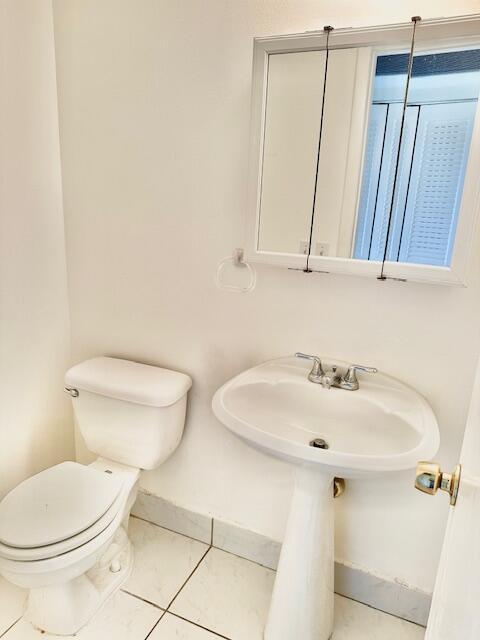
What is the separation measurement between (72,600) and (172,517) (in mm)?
491

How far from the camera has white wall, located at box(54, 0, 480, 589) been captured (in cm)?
125

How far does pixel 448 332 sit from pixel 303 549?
76 cm

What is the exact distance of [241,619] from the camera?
1.44 m

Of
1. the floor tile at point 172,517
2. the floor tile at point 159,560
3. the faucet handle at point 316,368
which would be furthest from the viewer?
the floor tile at point 172,517

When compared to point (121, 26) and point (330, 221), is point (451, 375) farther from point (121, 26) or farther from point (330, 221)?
point (121, 26)

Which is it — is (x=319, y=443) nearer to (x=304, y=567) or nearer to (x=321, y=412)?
(x=321, y=412)

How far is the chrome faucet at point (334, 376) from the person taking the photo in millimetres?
1279

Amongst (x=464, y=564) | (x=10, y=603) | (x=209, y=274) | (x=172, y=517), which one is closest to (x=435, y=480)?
(x=464, y=564)

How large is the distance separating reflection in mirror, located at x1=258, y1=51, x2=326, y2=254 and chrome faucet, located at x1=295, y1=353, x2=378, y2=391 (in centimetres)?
35

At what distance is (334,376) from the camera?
133 cm

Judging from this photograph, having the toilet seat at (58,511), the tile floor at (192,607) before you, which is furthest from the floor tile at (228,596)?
the toilet seat at (58,511)

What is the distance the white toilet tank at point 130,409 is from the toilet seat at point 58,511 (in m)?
0.11

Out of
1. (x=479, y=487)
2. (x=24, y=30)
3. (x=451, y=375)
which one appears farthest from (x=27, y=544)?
(x=24, y=30)

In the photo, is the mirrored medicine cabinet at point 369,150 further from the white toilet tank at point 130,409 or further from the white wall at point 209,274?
the white toilet tank at point 130,409
